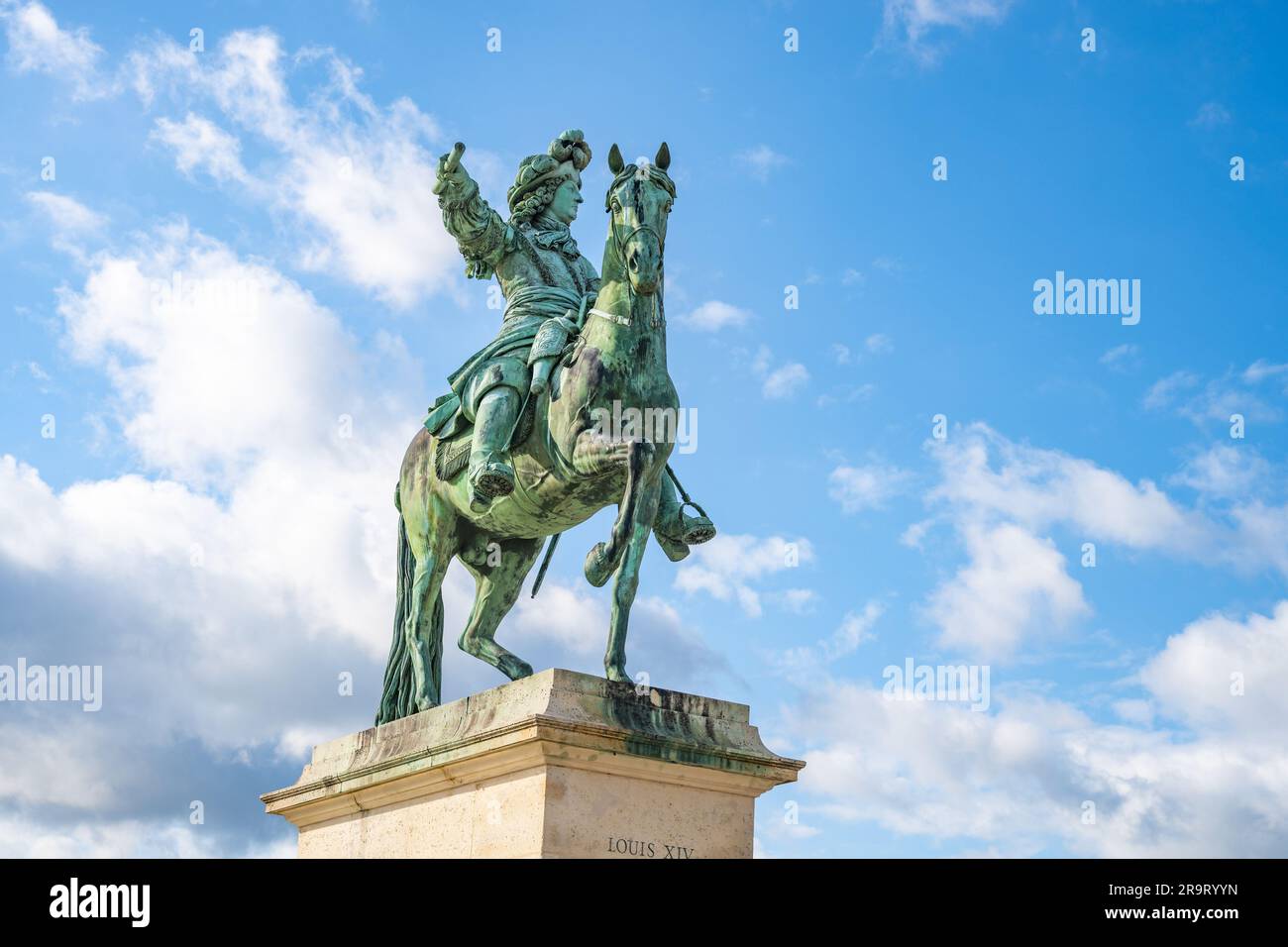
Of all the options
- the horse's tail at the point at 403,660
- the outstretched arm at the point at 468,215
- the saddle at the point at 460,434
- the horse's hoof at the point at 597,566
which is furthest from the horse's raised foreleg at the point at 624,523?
the outstretched arm at the point at 468,215

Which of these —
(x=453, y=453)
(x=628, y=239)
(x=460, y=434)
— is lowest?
(x=453, y=453)

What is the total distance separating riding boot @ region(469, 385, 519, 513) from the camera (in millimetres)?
11094

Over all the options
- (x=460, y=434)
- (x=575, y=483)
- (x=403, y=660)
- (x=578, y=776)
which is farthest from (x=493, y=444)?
(x=578, y=776)

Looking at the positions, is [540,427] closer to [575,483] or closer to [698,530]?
[575,483]

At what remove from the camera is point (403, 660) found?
41.6 feet

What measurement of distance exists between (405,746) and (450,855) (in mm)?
1147

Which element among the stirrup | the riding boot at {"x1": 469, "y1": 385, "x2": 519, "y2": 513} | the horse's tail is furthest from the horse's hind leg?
the stirrup

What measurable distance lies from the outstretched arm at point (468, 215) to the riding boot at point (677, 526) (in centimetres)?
275

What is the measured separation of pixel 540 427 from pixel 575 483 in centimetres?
54

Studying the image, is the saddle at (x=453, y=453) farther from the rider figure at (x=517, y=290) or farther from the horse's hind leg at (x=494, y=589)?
the horse's hind leg at (x=494, y=589)

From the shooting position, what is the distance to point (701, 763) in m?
10.1

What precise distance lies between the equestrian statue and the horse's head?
0.01m
